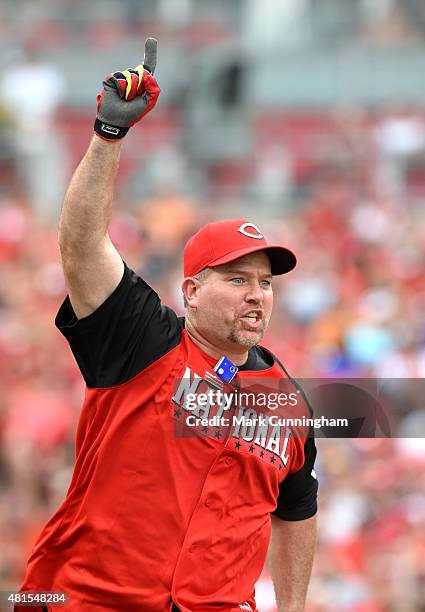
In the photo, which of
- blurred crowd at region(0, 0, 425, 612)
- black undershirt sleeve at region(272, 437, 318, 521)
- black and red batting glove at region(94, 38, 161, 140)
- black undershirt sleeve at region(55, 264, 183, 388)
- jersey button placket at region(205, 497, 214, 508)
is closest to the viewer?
black and red batting glove at region(94, 38, 161, 140)

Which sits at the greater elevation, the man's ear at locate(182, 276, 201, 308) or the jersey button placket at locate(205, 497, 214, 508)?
the man's ear at locate(182, 276, 201, 308)

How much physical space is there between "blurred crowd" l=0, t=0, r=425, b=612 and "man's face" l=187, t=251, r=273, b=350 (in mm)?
2963

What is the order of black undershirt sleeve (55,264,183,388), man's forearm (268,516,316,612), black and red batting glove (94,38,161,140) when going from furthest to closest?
man's forearm (268,516,316,612) → black undershirt sleeve (55,264,183,388) → black and red batting glove (94,38,161,140)

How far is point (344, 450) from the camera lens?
7195mm

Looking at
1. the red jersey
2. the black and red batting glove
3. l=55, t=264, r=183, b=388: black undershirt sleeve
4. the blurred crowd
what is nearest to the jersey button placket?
the red jersey

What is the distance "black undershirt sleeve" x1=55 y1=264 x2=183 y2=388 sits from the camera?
329cm

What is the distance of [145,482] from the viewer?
337 cm

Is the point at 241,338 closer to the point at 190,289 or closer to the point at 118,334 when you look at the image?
the point at 190,289

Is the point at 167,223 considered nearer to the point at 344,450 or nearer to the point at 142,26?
the point at 344,450

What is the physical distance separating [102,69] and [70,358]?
7.37 meters

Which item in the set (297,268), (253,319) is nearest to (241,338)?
(253,319)

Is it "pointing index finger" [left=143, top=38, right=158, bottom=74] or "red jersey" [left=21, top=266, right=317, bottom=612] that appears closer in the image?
"pointing index finger" [left=143, top=38, right=158, bottom=74]

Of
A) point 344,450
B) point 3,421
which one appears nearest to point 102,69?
point 3,421

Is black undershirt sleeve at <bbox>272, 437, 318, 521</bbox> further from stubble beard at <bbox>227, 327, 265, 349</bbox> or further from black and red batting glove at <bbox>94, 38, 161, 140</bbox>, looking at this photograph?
black and red batting glove at <bbox>94, 38, 161, 140</bbox>
